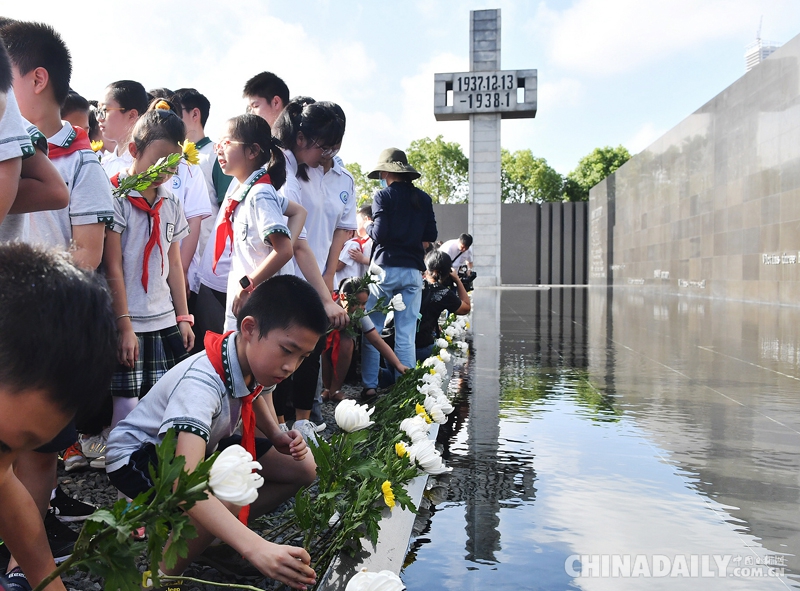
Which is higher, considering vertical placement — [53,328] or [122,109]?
[122,109]

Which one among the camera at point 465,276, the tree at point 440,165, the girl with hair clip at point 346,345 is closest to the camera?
the girl with hair clip at point 346,345

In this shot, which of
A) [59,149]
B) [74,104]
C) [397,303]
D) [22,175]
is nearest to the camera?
[22,175]

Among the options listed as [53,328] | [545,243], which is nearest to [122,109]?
[53,328]

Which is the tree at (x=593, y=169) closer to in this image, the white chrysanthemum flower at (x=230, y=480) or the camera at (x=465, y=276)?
the camera at (x=465, y=276)

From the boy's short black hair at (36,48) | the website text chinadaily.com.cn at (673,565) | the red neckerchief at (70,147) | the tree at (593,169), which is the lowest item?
the website text chinadaily.com.cn at (673,565)

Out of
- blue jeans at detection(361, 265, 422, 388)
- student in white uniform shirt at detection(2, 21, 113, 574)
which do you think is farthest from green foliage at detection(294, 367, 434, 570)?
blue jeans at detection(361, 265, 422, 388)

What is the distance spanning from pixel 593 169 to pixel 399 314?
60.3m

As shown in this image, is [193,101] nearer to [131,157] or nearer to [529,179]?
[131,157]

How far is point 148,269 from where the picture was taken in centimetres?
311

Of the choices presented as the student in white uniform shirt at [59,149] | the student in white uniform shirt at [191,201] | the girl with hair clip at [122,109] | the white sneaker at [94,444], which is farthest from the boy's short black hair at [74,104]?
the white sneaker at [94,444]

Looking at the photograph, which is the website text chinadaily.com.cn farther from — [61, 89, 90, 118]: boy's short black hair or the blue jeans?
[61, 89, 90, 118]: boy's short black hair

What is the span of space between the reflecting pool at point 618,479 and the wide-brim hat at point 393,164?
5.66ft

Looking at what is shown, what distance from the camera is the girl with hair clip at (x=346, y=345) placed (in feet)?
16.1

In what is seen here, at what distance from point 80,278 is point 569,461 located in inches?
116
